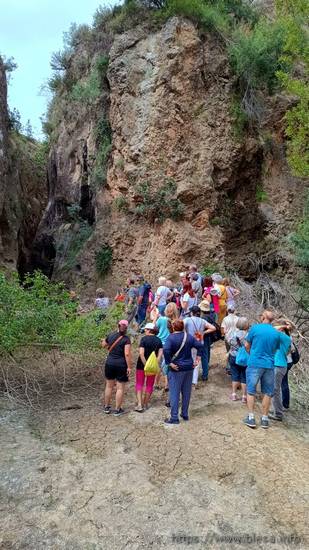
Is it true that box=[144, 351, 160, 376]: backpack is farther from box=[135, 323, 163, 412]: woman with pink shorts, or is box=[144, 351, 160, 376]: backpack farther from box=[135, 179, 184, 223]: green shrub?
box=[135, 179, 184, 223]: green shrub

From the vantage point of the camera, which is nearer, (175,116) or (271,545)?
(271,545)

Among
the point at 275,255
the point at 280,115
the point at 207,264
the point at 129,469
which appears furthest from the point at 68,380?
the point at 280,115

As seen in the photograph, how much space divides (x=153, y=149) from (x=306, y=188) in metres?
5.81

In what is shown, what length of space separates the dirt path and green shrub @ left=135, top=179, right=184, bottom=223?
9.16 m

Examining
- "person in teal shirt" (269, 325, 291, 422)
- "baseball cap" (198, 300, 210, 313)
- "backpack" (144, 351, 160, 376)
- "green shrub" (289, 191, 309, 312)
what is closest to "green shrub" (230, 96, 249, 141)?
"green shrub" (289, 191, 309, 312)

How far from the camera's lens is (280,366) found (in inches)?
297

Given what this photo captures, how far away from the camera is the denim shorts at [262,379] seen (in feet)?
23.1

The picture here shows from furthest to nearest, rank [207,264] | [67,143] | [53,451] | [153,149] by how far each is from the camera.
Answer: [67,143], [153,149], [207,264], [53,451]

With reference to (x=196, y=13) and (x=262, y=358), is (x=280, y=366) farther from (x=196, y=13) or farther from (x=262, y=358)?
(x=196, y=13)

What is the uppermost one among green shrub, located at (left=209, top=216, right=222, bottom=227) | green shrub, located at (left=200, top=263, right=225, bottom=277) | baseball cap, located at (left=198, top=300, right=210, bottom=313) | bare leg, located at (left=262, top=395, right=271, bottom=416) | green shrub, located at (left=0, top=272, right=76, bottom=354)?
green shrub, located at (left=209, top=216, right=222, bottom=227)

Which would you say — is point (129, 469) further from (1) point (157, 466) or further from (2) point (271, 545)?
(2) point (271, 545)

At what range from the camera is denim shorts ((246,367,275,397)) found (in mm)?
7034

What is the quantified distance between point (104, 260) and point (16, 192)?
224 inches

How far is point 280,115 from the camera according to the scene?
17.9 meters
